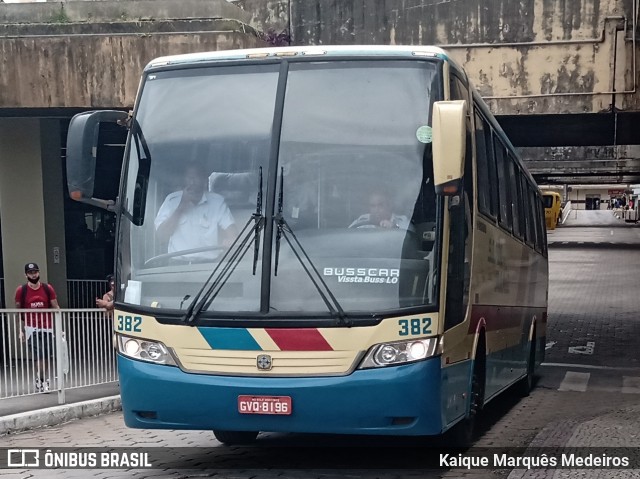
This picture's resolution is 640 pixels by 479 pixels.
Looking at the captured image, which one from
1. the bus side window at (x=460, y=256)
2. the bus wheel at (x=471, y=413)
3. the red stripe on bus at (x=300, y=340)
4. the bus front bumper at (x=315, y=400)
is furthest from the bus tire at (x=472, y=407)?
the red stripe on bus at (x=300, y=340)

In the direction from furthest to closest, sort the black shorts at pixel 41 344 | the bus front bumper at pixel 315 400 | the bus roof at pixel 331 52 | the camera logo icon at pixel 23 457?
the black shorts at pixel 41 344, the camera logo icon at pixel 23 457, the bus roof at pixel 331 52, the bus front bumper at pixel 315 400

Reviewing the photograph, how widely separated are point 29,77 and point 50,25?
92 centimetres

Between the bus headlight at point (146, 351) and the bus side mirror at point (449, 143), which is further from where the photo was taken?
the bus headlight at point (146, 351)

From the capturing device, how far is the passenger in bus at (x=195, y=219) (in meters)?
7.49

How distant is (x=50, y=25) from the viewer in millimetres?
16188

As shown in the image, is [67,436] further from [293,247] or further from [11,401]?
[293,247]

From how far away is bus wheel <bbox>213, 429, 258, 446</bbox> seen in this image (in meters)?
9.35

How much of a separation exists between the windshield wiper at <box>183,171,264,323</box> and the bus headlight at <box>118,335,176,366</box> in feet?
0.98

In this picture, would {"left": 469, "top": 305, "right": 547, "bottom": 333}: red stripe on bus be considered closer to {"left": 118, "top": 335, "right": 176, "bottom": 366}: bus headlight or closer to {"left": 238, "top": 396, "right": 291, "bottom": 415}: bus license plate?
{"left": 238, "top": 396, "right": 291, "bottom": 415}: bus license plate

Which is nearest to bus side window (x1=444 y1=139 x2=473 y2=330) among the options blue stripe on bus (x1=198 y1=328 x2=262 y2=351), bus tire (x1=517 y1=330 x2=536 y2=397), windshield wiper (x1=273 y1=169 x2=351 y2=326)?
windshield wiper (x1=273 y1=169 x2=351 y2=326)

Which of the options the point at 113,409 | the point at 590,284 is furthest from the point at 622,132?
the point at 113,409

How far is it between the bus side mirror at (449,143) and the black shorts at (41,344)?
6402 mm

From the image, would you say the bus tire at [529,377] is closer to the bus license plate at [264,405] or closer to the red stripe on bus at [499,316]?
the red stripe on bus at [499,316]

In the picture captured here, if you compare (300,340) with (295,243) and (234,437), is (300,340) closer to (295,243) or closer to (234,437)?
(295,243)
